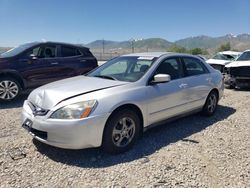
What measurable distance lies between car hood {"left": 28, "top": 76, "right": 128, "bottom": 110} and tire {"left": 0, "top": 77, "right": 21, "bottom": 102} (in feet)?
10.3

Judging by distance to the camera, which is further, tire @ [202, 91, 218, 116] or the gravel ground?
tire @ [202, 91, 218, 116]

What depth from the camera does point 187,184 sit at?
10.8 feet

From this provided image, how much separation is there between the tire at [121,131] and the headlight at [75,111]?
375 mm

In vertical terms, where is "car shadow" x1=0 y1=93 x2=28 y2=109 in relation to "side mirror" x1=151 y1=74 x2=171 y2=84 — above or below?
below

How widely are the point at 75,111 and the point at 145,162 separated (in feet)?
4.04

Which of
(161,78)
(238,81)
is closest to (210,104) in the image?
(161,78)

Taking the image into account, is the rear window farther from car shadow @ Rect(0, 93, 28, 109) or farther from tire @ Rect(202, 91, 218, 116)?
tire @ Rect(202, 91, 218, 116)

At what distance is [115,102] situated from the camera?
3.86 m

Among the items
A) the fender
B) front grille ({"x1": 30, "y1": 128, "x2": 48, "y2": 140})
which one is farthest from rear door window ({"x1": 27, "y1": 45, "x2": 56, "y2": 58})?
front grille ({"x1": 30, "y1": 128, "x2": 48, "y2": 140})

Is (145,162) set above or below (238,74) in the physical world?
below

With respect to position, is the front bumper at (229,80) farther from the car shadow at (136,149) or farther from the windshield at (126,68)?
the windshield at (126,68)

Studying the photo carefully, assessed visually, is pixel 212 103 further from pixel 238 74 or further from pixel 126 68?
pixel 238 74

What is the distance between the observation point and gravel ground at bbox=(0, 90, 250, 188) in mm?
3348

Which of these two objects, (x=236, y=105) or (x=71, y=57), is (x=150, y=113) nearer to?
(x=236, y=105)
